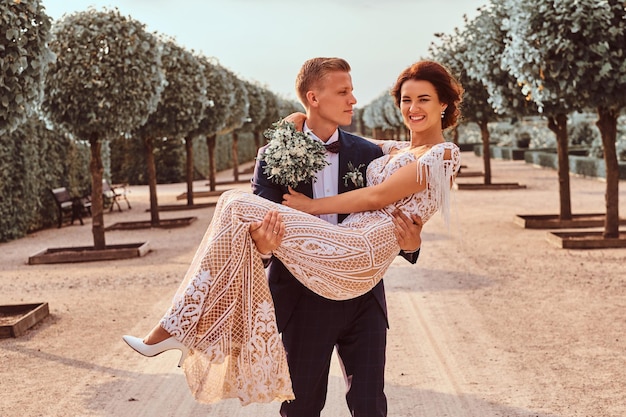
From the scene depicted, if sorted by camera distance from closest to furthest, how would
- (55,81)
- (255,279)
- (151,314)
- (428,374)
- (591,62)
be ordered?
(255,279) → (428,374) → (151,314) → (591,62) → (55,81)

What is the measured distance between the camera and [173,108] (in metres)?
20.2

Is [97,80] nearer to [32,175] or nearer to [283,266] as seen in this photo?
[32,175]

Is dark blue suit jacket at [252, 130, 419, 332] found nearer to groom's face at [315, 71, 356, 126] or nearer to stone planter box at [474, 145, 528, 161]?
groom's face at [315, 71, 356, 126]

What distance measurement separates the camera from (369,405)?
3.93 metres

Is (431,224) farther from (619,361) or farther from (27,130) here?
(619,361)

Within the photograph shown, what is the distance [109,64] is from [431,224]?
7046 millimetres

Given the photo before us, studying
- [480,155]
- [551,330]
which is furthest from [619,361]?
[480,155]

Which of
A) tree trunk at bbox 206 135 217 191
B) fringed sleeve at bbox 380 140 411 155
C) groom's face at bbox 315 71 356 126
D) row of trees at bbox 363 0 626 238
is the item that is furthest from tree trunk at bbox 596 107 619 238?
tree trunk at bbox 206 135 217 191

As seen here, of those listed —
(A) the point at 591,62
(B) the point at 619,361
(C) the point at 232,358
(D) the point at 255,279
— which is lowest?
(B) the point at 619,361

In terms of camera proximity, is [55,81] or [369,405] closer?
[369,405]

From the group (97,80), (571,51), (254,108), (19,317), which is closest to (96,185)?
(97,80)

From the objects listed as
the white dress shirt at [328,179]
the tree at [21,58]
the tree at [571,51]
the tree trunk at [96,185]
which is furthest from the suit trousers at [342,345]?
the tree trunk at [96,185]

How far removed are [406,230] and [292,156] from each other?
575mm

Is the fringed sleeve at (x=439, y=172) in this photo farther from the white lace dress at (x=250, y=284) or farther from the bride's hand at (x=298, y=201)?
the bride's hand at (x=298, y=201)
